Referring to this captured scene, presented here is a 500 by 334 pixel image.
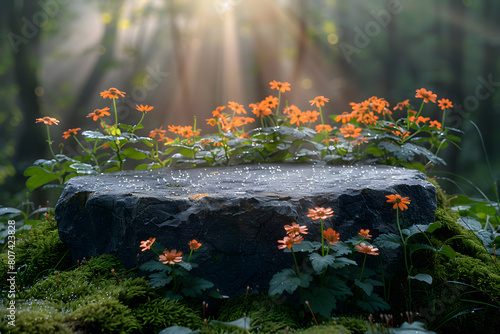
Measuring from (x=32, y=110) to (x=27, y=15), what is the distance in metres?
2.09

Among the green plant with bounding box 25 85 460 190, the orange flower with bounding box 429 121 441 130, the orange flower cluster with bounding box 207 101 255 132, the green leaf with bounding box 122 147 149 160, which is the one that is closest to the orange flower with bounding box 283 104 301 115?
the green plant with bounding box 25 85 460 190

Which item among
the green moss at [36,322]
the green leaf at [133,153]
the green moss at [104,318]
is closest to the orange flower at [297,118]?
the green leaf at [133,153]

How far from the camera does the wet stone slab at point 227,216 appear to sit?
5.25 ft

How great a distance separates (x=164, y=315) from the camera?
4.61ft

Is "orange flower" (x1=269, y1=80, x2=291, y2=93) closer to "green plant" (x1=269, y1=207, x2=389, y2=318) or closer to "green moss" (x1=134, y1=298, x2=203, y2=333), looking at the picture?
"green plant" (x1=269, y1=207, x2=389, y2=318)

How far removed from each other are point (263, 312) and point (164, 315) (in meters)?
0.41

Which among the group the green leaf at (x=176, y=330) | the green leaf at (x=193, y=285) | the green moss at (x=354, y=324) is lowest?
the green moss at (x=354, y=324)

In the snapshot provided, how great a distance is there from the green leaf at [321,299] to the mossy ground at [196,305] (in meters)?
0.05

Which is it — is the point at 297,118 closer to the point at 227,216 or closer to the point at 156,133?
the point at 156,133

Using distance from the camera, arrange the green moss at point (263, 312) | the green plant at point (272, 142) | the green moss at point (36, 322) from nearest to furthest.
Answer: the green moss at point (36, 322), the green moss at point (263, 312), the green plant at point (272, 142)

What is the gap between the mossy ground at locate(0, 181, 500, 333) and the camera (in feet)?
4.24

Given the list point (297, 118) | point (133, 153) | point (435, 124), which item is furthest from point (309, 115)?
point (133, 153)

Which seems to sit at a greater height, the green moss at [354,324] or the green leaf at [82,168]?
the green leaf at [82,168]

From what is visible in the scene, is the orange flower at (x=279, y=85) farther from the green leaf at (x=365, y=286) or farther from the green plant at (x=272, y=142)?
the green leaf at (x=365, y=286)
